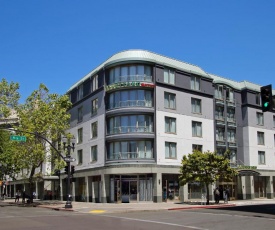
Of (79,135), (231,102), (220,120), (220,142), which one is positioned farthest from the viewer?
(79,135)

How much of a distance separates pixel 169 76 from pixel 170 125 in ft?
19.6

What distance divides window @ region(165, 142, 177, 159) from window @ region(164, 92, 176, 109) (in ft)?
14.6

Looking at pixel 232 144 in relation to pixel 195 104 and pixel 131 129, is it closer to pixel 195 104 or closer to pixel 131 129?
pixel 195 104

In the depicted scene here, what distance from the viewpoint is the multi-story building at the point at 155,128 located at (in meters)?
44.2

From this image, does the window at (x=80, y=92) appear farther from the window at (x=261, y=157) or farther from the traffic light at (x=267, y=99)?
the traffic light at (x=267, y=99)

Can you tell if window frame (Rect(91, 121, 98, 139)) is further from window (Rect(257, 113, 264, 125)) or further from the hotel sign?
window (Rect(257, 113, 264, 125))

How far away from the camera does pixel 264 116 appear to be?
58.3 meters

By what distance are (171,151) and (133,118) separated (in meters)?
6.21

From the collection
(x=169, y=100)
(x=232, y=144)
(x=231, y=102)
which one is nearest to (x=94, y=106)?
(x=169, y=100)

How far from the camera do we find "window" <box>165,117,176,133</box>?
46.2m

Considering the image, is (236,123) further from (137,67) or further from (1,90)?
(1,90)

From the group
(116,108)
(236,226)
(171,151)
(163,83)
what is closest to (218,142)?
(171,151)

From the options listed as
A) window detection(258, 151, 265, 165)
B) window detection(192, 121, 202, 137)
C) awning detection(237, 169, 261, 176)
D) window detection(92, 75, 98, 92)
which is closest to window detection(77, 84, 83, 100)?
window detection(92, 75, 98, 92)

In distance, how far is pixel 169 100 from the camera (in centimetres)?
4703
